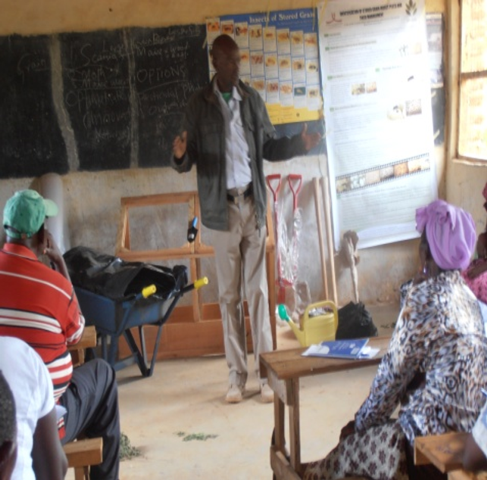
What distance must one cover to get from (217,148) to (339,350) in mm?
1701

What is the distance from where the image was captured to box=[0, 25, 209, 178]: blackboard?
5492 mm

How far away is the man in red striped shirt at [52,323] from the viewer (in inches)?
103

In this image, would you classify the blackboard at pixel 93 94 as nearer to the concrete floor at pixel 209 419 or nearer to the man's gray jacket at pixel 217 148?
the man's gray jacket at pixel 217 148

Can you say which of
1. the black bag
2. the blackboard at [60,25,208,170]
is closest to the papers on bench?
the black bag

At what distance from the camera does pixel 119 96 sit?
220 inches

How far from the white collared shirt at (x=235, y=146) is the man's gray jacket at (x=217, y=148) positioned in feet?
0.08

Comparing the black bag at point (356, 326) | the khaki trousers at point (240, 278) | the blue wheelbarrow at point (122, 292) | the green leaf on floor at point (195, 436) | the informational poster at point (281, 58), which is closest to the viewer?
the green leaf on floor at point (195, 436)

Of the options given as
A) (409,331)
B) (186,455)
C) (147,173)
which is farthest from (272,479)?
(147,173)

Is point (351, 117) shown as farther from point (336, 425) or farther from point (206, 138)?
point (336, 425)

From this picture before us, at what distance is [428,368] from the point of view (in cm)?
231

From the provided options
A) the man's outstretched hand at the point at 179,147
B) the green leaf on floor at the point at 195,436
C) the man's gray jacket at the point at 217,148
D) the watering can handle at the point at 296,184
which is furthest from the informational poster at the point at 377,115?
the green leaf on floor at the point at 195,436

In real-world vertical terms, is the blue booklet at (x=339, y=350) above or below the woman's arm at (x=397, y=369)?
below

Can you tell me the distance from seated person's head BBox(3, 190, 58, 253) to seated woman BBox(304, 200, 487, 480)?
1.33 meters

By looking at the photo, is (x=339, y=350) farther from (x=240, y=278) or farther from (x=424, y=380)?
(x=240, y=278)
